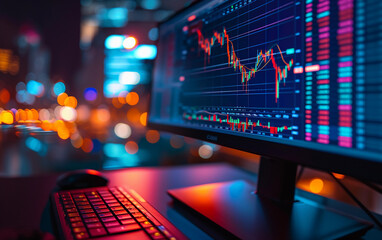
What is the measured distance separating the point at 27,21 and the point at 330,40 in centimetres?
210

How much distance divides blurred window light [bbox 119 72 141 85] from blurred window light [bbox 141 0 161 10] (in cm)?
145

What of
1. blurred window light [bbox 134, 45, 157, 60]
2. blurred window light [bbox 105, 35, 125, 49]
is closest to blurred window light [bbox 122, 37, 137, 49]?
blurred window light [bbox 105, 35, 125, 49]

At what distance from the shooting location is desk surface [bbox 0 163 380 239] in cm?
54

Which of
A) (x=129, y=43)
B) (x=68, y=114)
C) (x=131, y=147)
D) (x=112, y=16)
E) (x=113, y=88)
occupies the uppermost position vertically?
(x=112, y=16)

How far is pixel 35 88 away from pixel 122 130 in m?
1.36

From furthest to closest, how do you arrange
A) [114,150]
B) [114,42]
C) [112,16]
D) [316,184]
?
1. [112,16]
2. [114,150]
3. [114,42]
4. [316,184]

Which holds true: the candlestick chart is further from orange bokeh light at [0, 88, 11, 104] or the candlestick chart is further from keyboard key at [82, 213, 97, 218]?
orange bokeh light at [0, 88, 11, 104]

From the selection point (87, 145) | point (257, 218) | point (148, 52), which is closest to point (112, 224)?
point (257, 218)

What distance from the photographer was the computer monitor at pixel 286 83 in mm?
346

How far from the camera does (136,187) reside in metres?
0.79

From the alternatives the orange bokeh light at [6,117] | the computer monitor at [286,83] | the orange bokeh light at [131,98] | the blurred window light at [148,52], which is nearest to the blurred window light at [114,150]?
the orange bokeh light at [131,98]

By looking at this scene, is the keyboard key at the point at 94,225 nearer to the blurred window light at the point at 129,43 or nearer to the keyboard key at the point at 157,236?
the keyboard key at the point at 157,236

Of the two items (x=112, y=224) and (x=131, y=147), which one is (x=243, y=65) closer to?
(x=112, y=224)

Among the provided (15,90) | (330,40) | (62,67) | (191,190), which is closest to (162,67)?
(191,190)
